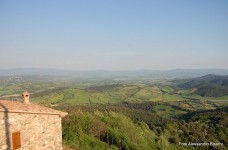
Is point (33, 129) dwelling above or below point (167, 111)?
above

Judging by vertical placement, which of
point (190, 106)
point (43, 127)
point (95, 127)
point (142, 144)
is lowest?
point (190, 106)

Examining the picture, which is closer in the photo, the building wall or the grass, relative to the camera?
the building wall

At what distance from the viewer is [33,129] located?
39.0 ft

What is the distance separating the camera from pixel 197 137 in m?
39.9

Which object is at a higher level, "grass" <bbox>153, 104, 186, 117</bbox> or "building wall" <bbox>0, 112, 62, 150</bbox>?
"building wall" <bbox>0, 112, 62, 150</bbox>

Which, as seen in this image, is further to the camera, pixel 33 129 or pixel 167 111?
pixel 167 111

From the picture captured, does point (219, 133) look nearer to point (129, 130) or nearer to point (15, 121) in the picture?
point (129, 130)

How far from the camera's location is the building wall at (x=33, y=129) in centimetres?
1069

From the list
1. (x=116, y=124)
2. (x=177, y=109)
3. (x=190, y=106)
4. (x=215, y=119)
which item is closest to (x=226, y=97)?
(x=190, y=106)

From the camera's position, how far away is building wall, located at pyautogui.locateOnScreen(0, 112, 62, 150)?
10.7 meters

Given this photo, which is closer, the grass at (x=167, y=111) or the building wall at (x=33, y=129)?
the building wall at (x=33, y=129)

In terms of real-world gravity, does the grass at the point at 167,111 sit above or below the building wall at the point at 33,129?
below

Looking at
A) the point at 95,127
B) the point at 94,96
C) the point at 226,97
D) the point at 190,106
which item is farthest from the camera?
the point at 226,97

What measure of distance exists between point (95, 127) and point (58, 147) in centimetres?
946
